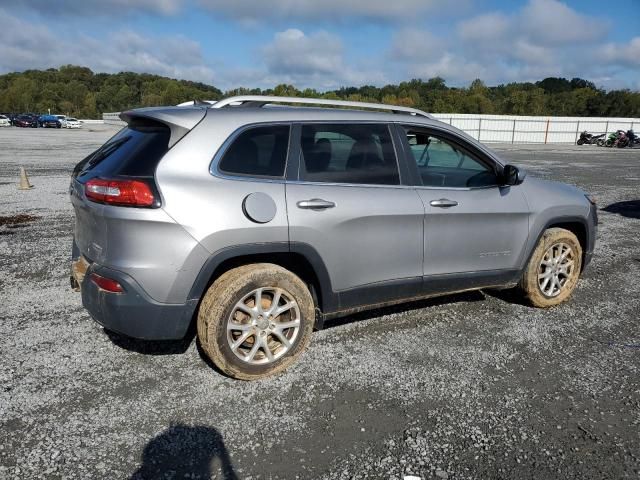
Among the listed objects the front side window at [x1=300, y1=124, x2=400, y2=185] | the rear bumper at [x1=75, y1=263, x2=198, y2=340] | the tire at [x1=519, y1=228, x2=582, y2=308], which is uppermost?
the front side window at [x1=300, y1=124, x2=400, y2=185]

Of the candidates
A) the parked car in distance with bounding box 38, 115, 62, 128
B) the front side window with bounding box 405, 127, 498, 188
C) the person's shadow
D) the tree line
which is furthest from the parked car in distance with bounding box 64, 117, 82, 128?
the person's shadow

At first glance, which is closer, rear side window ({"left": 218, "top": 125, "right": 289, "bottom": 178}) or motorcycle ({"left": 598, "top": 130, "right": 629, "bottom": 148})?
rear side window ({"left": 218, "top": 125, "right": 289, "bottom": 178})

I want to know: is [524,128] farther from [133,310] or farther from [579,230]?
[133,310]

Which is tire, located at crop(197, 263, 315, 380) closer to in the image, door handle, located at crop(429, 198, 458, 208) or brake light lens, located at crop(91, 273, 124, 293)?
brake light lens, located at crop(91, 273, 124, 293)

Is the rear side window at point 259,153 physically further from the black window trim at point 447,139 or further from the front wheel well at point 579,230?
the front wheel well at point 579,230

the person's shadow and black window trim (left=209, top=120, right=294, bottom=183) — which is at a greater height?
black window trim (left=209, top=120, right=294, bottom=183)

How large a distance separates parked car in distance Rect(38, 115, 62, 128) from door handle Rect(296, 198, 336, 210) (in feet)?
205

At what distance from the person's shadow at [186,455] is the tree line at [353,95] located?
71.8 metres

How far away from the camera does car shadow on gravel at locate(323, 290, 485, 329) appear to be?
439cm

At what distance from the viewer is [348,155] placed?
365 cm

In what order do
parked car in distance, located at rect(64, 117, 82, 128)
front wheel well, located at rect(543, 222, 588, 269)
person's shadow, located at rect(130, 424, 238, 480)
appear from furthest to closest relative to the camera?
parked car in distance, located at rect(64, 117, 82, 128), front wheel well, located at rect(543, 222, 588, 269), person's shadow, located at rect(130, 424, 238, 480)

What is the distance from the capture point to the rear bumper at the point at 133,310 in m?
2.99

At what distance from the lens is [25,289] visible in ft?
16.2

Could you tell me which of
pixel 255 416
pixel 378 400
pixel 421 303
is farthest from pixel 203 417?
pixel 421 303
